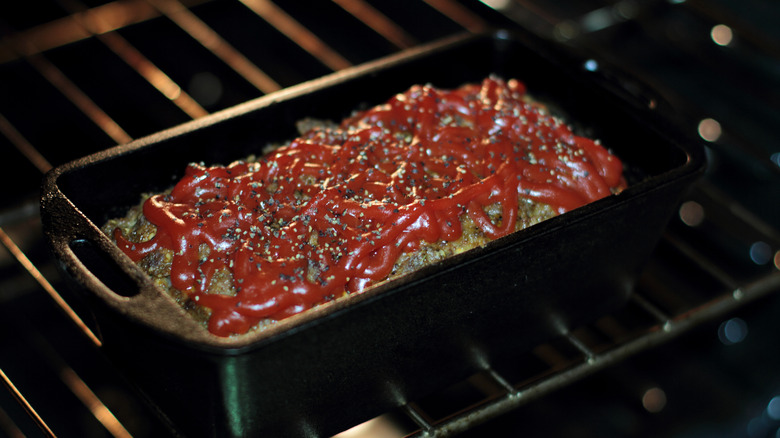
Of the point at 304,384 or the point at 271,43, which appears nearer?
the point at 304,384

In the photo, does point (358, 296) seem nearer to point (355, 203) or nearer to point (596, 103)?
point (355, 203)

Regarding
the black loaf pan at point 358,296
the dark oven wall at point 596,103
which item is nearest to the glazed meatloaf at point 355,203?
the black loaf pan at point 358,296

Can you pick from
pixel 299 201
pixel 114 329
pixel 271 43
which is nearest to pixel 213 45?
pixel 271 43

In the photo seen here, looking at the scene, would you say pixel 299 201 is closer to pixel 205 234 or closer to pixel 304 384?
pixel 205 234

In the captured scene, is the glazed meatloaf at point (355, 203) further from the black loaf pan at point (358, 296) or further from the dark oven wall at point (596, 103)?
the dark oven wall at point (596, 103)

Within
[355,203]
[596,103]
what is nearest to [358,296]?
[355,203]

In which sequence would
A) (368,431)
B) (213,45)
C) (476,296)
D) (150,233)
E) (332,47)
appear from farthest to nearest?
1. (332,47)
2. (213,45)
3. (368,431)
4. (150,233)
5. (476,296)
